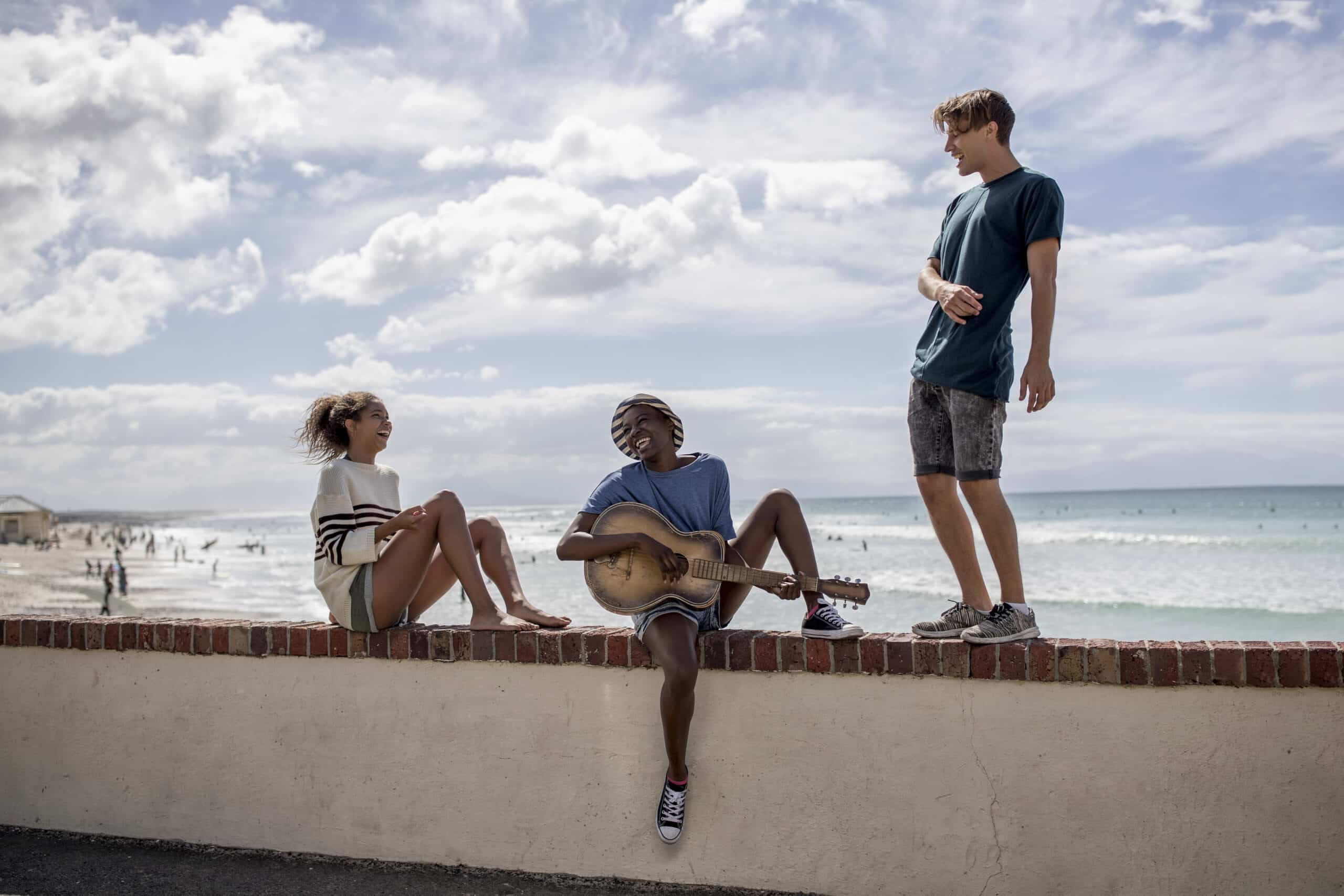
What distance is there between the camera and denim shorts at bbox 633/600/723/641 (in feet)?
10.8

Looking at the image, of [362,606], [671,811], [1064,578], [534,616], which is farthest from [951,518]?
[1064,578]

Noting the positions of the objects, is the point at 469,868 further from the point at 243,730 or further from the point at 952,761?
the point at 952,761

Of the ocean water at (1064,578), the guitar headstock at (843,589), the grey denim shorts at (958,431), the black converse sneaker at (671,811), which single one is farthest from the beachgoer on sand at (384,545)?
the ocean water at (1064,578)

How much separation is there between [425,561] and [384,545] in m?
0.17

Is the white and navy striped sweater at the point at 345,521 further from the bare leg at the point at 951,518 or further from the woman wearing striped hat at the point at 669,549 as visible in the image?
the bare leg at the point at 951,518

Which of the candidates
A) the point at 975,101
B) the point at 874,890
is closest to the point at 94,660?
the point at 874,890

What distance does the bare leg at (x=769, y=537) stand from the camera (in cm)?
344

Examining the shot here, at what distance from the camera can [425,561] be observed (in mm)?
3709

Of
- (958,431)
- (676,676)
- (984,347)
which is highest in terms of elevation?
(984,347)

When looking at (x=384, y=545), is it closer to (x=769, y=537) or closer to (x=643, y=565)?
(x=643, y=565)

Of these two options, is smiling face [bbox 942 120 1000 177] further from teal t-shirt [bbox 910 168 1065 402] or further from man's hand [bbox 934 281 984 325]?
man's hand [bbox 934 281 984 325]

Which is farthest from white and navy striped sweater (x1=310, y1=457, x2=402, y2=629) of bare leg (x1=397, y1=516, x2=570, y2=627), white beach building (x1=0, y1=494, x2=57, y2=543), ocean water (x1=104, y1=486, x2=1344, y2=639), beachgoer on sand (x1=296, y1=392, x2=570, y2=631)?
white beach building (x1=0, y1=494, x2=57, y2=543)

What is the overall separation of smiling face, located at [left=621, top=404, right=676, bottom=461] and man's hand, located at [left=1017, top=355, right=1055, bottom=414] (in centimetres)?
123

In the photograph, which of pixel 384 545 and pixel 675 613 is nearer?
pixel 675 613
